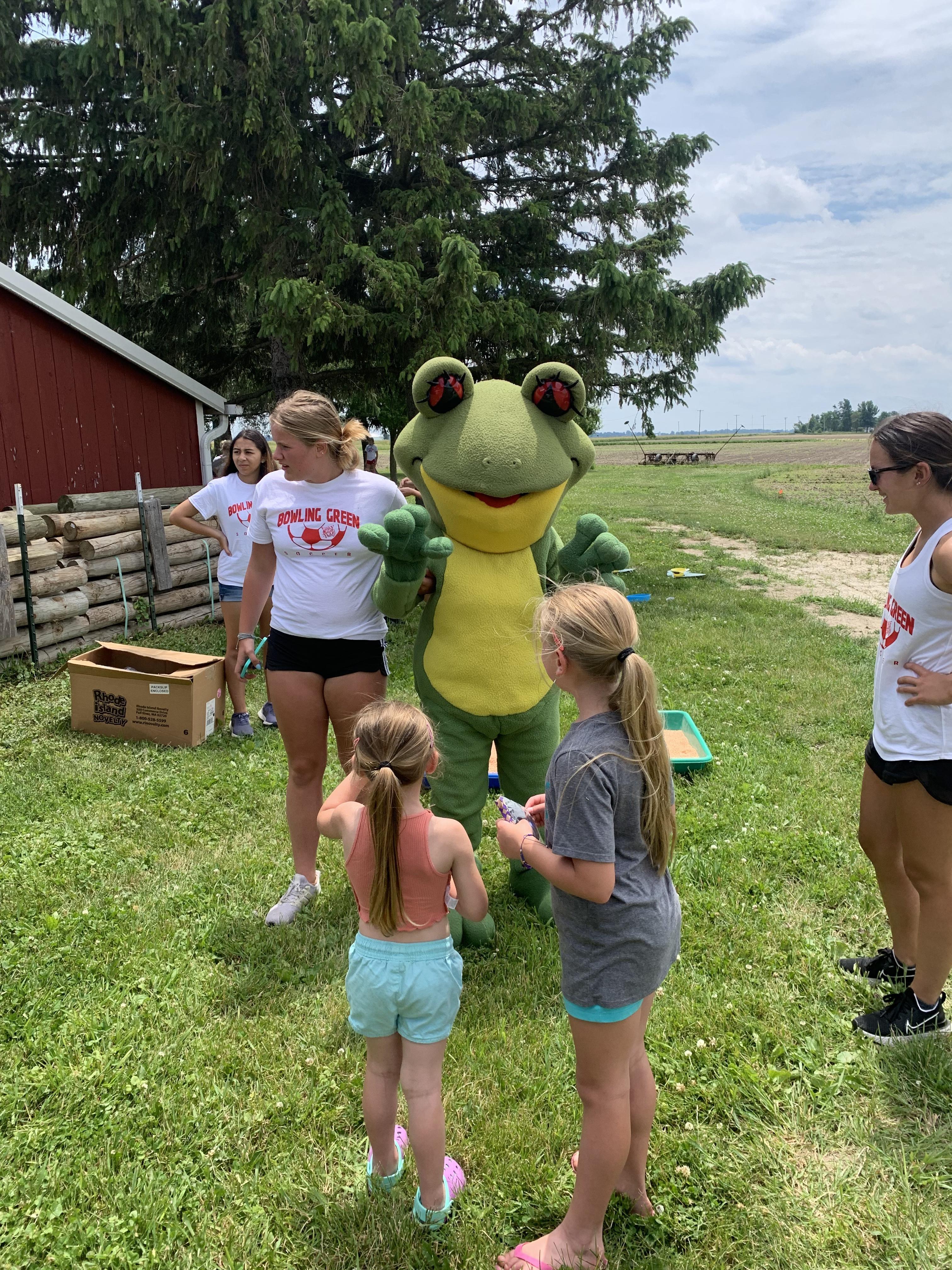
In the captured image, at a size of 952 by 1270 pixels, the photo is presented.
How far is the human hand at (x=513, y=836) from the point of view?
196 centimetres

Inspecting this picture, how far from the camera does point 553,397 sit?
11.0ft

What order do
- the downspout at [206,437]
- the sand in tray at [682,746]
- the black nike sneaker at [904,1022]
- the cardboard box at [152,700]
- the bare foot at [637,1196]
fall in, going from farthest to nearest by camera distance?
1. the downspout at [206,437]
2. the cardboard box at [152,700]
3. the sand in tray at [682,746]
4. the black nike sneaker at [904,1022]
5. the bare foot at [637,1196]

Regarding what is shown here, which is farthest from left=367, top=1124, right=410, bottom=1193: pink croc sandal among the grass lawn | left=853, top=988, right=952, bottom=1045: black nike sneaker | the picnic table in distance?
the picnic table in distance

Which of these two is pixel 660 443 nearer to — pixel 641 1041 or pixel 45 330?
pixel 45 330

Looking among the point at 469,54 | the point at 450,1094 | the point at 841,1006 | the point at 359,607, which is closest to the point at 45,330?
the point at 469,54

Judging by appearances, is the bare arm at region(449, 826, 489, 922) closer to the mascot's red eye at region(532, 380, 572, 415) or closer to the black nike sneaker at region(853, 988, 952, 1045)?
the black nike sneaker at region(853, 988, 952, 1045)

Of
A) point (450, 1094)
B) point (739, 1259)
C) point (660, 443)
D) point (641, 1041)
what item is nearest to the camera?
point (641, 1041)

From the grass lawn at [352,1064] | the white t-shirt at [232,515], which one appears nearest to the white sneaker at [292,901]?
the grass lawn at [352,1064]

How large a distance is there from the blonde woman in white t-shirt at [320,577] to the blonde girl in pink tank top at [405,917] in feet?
4.07

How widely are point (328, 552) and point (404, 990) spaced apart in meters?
1.88

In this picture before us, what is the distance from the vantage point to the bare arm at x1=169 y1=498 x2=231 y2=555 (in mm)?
6074

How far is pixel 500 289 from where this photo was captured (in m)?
9.92

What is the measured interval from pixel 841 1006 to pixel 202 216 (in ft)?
31.3

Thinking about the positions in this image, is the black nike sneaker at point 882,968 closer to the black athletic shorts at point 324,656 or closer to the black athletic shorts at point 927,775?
the black athletic shorts at point 927,775
